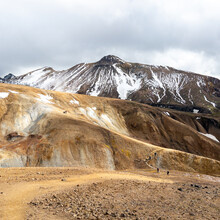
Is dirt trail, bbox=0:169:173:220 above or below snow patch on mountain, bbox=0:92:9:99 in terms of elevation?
below

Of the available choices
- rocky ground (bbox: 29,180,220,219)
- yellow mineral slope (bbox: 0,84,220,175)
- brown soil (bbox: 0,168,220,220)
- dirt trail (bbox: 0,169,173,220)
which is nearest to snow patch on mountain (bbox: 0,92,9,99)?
yellow mineral slope (bbox: 0,84,220,175)

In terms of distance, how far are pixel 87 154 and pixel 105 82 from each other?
162810 millimetres

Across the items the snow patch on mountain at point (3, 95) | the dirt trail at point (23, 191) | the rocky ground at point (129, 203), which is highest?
the snow patch on mountain at point (3, 95)

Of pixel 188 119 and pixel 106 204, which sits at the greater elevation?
pixel 188 119

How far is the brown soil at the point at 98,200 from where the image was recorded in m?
11.4

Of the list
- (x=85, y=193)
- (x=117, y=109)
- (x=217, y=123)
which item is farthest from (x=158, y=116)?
(x=85, y=193)

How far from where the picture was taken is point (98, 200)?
13.2 metres

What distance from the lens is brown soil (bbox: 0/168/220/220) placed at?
11.4 m

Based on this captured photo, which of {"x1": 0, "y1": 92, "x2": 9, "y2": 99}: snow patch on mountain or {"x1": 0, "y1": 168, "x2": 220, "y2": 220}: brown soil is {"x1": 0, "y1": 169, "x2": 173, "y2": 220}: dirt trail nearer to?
{"x1": 0, "y1": 168, "x2": 220, "y2": 220}: brown soil

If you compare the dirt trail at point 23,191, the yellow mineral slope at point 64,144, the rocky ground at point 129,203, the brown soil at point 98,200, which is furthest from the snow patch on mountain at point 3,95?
the rocky ground at point 129,203

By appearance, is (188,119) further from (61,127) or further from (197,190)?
(197,190)

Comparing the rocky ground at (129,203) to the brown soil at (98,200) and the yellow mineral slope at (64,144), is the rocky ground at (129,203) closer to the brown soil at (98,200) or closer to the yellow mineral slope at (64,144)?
the brown soil at (98,200)

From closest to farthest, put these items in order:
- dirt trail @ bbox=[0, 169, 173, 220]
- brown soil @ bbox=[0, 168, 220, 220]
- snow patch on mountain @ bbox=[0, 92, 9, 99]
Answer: brown soil @ bbox=[0, 168, 220, 220] < dirt trail @ bbox=[0, 169, 173, 220] < snow patch on mountain @ bbox=[0, 92, 9, 99]

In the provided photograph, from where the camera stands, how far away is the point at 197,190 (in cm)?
1756
